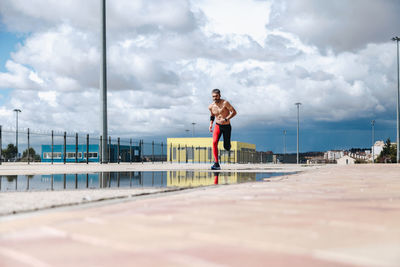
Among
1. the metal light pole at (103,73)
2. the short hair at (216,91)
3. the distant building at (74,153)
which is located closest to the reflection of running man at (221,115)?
the short hair at (216,91)

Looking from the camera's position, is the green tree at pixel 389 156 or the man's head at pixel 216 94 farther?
the green tree at pixel 389 156

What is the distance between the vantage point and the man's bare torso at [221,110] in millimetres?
12467

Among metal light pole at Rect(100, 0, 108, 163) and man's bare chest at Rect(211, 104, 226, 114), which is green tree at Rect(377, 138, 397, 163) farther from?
man's bare chest at Rect(211, 104, 226, 114)

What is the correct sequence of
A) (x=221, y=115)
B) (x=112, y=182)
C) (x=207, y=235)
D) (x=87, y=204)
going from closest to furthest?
(x=207, y=235), (x=87, y=204), (x=112, y=182), (x=221, y=115)

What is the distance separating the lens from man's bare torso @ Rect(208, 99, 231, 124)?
1247 centimetres

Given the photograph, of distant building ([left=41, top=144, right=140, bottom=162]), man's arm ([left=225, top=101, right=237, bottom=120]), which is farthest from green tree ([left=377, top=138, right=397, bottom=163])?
man's arm ([left=225, top=101, right=237, bottom=120])

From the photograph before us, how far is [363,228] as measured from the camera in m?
2.60

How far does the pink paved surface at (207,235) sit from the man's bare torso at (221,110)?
8.71 m

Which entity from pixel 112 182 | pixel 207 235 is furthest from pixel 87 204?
pixel 112 182

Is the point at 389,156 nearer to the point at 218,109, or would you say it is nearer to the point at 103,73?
the point at 103,73

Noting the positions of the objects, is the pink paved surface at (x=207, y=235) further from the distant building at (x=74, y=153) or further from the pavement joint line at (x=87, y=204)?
the distant building at (x=74, y=153)

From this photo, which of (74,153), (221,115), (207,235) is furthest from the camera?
(74,153)

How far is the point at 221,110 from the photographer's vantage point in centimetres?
1248

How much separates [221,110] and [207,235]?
10183 mm
